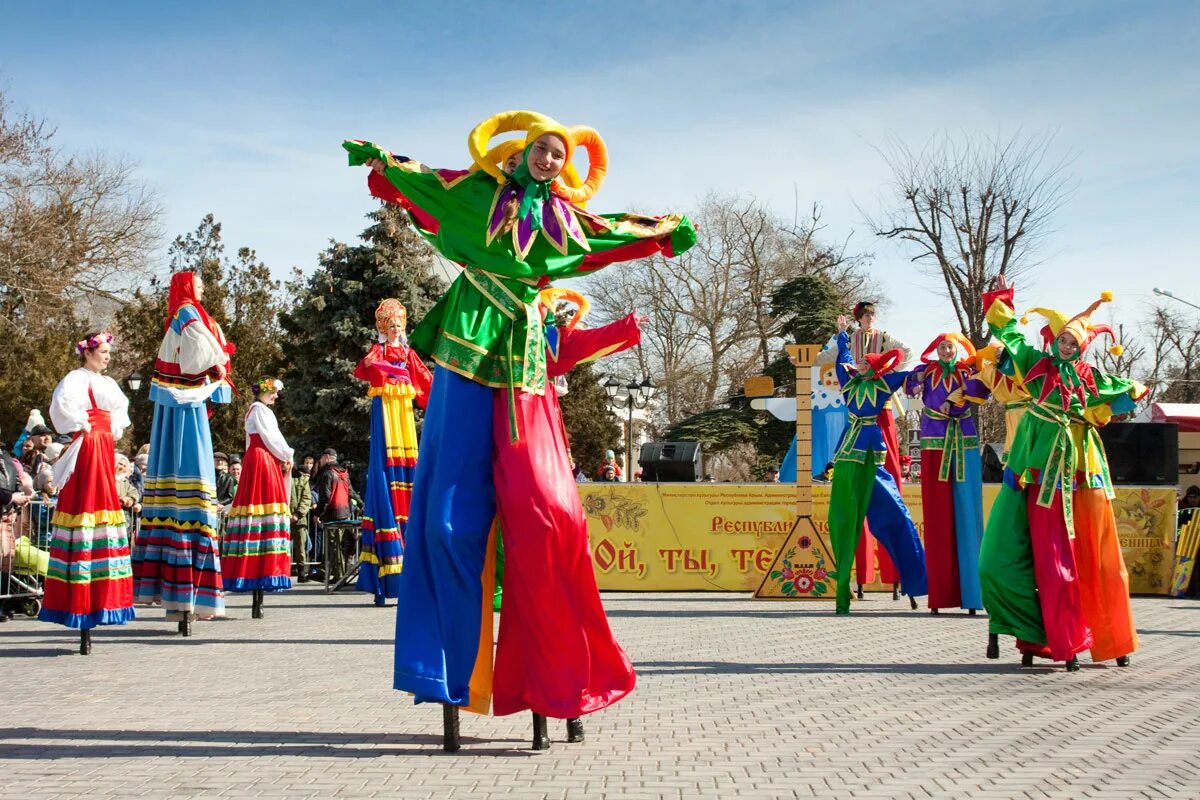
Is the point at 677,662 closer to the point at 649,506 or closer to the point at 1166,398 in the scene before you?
the point at 649,506

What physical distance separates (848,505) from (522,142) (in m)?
8.11

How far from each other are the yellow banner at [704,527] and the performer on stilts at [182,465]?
7.56m

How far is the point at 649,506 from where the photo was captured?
17375 millimetres

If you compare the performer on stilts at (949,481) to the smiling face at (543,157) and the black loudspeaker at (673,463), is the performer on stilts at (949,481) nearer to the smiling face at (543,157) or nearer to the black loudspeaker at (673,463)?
the smiling face at (543,157)

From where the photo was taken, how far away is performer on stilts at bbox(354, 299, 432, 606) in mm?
13000

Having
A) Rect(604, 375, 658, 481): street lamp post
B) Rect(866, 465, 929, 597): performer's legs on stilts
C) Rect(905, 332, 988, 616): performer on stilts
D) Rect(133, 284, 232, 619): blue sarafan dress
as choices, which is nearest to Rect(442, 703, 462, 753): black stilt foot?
Rect(133, 284, 232, 619): blue sarafan dress

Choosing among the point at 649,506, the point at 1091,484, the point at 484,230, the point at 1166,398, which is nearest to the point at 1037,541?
the point at 1091,484

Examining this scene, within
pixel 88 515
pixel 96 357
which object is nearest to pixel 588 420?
pixel 96 357

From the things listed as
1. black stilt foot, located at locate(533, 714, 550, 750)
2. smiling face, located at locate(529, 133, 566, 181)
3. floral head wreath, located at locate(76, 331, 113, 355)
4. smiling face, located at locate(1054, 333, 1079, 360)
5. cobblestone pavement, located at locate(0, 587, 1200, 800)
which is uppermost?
smiling face, located at locate(529, 133, 566, 181)

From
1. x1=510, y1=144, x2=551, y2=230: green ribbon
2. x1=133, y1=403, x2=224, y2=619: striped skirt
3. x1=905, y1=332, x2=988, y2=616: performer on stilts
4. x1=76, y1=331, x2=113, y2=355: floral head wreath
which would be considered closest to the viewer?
x1=510, y1=144, x2=551, y2=230: green ribbon

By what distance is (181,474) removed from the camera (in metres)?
10.2

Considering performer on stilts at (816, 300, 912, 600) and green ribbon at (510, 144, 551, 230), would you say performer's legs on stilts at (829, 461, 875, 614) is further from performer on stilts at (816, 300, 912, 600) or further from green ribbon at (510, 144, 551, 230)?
→ green ribbon at (510, 144, 551, 230)

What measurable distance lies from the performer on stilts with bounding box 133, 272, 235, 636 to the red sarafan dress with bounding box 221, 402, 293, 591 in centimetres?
155

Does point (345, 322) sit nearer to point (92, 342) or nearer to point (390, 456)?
point (390, 456)
